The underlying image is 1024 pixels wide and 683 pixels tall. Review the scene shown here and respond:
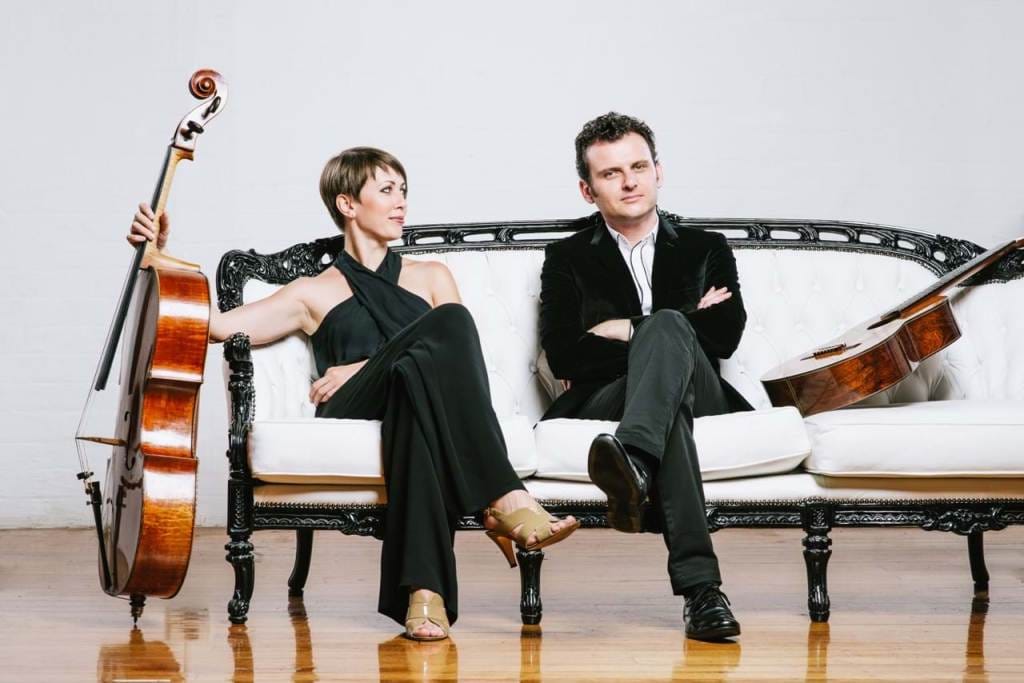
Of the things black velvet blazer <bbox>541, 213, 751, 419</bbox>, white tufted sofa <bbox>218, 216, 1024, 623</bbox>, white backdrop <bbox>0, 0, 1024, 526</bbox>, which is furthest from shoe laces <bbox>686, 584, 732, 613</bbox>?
white backdrop <bbox>0, 0, 1024, 526</bbox>

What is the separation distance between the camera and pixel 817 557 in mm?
2617

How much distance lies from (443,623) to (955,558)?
197 cm

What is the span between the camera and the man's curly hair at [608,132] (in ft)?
10.2

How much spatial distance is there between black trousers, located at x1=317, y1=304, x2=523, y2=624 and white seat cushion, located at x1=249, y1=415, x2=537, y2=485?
1.7 inches

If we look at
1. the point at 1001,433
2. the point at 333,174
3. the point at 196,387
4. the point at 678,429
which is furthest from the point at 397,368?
the point at 1001,433

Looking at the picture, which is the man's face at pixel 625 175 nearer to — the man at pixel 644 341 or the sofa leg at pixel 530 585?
the man at pixel 644 341

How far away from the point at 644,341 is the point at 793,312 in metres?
0.92

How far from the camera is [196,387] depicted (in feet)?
7.55

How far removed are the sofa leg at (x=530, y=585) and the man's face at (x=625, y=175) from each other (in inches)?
39.6

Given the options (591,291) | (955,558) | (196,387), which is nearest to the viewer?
(196,387)

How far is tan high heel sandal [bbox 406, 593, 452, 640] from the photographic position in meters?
2.36

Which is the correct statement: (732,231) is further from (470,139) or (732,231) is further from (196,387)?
(196,387)

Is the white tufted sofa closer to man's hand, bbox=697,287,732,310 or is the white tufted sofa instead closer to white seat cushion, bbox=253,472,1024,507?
white seat cushion, bbox=253,472,1024,507

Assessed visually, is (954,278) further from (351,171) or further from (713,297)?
(351,171)
